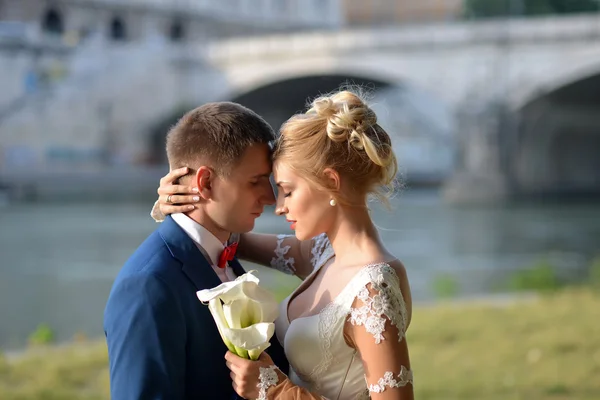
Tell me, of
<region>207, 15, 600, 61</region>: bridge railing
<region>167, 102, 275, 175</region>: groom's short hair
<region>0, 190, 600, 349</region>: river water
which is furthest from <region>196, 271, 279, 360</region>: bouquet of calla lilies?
<region>207, 15, 600, 61</region>: bridge railing

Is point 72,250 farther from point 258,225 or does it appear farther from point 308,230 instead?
point 308,230

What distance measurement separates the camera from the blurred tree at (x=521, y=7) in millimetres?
25922

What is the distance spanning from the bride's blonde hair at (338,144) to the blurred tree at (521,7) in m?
25.6

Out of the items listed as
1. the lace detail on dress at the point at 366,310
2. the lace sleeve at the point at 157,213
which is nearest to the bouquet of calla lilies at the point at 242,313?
the lace detail on dress at the point at 366,310

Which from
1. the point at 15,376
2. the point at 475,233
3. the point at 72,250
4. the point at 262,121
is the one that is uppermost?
the point at 262,121

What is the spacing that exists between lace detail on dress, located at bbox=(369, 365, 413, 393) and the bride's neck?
0.80ft

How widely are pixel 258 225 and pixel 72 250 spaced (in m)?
3.34

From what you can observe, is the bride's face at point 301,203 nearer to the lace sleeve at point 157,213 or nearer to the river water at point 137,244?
the lace sleeve at point 157,213

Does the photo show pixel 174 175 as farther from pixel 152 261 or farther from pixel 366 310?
pixel 366 310

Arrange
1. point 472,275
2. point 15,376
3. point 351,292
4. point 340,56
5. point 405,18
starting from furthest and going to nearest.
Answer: point 405,18
point 340,56
point 472,275
point 15,376
point 351,292

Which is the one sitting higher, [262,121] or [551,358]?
[262,121]

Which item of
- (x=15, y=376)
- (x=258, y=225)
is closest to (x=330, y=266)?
(x=15, y=376)

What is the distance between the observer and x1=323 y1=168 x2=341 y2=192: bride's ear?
63.7 inches

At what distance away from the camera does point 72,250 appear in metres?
Answer: 13.2
